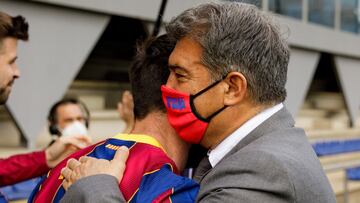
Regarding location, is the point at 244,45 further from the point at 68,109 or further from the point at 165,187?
the point at 68,109

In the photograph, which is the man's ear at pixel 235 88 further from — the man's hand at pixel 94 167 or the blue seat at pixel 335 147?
the blue seat at pixel 335 147

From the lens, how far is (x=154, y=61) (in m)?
1.51

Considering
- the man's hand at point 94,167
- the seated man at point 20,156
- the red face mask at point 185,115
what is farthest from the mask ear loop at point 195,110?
the seated man at point 20,156

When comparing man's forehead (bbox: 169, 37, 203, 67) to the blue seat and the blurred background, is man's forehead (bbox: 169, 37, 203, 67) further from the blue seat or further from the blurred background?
the blue seat

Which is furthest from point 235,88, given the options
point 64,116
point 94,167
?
point 64,116

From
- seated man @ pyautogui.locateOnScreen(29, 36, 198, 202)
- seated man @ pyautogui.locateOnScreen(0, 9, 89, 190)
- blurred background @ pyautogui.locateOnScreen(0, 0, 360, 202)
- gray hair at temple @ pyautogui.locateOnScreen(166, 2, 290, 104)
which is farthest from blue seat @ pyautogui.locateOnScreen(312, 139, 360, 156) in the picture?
gray hair at temple @ pyautogui.locateOnScreen(166, 2, 290, 104)

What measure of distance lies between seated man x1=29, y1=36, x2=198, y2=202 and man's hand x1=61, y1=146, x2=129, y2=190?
0.08 feet

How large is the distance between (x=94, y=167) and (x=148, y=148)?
0.15m

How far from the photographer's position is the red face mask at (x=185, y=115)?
134 cm

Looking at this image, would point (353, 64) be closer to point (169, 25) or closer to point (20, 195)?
point (20, 195)

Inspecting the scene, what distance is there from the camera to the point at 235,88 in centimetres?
128

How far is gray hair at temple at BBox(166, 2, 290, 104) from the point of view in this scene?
4.11 ft

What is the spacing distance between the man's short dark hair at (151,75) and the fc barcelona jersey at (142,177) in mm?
109

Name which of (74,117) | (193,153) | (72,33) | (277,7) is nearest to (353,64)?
(277,7)
